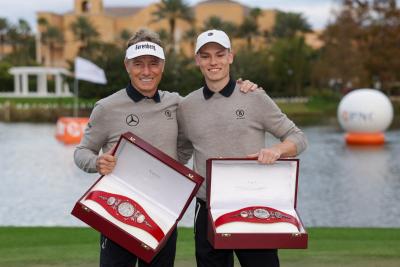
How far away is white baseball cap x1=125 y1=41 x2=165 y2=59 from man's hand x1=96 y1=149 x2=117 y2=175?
609 mm

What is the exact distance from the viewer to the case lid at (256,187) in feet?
13.6

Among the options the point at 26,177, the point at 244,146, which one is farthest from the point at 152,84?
the point at 26,177

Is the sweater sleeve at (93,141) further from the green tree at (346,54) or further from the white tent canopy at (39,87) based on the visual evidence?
the white tent canopy at (39,87)

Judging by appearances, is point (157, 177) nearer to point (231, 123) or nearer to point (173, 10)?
point (231, 123)

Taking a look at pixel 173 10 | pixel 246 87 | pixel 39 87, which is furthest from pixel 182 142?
pixel 173 10

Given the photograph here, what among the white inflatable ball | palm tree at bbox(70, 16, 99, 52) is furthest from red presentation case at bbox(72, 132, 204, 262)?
palm tree at bbox(70, 16, 99, 52)

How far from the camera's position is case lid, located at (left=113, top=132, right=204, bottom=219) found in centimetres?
410

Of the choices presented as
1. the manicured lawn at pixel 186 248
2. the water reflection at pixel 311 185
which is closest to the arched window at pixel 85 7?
the water reflection at pixel 311 185

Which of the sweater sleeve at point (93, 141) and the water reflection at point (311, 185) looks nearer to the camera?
the sweater sleeve at point (93, 141)

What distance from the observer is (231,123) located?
14.2 feet

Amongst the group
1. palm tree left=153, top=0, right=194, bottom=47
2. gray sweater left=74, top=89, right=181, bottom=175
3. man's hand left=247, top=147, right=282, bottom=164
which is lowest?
man's hand left=247, top=147, right=282, bottom=164

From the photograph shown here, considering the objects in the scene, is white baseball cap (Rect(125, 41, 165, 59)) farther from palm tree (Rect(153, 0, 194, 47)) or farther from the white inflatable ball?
palm tree (Rect(153, 0, 194, 47))

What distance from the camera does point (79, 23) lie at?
9581cm

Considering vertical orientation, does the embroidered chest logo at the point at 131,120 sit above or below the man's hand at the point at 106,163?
above
